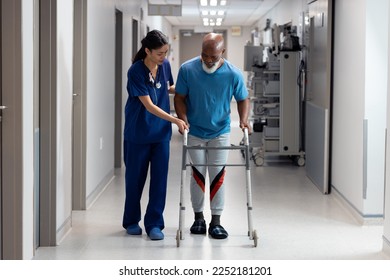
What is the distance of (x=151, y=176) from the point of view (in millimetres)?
5484

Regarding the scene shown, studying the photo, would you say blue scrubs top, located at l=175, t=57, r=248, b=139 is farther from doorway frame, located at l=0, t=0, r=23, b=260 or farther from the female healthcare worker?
doorway frame, located at l=0, t=0, r=23, b=260

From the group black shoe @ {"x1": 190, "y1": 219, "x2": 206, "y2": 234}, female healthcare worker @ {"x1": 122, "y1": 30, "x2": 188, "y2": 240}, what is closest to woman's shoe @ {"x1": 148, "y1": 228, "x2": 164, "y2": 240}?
female healthcare worker @ {"x1": 122, "y1": 30, "x2": 188, "y2": 240}

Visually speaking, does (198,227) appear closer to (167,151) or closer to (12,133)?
(167,151)

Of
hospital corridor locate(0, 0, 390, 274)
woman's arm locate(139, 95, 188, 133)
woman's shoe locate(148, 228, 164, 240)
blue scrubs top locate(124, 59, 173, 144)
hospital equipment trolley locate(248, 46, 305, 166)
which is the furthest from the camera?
hospital equipment trolley locate(248, 46, 305, 166)

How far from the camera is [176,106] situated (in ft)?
17.8

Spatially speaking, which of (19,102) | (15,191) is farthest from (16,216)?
(19,102)

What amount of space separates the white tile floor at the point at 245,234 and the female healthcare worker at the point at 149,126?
0.22 meters

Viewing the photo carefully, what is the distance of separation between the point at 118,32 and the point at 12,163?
4965 mm

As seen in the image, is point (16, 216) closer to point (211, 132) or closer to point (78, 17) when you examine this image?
point (211, 132)

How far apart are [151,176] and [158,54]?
0.87m

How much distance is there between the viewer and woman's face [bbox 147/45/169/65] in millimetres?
5230

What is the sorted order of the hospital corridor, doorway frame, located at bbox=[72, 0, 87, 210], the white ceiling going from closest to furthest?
the hospital corridor, doorway frame, located at bbox=[72, 0, 87, 210], the white ceiling

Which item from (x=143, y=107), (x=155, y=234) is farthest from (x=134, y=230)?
(x=143, y=107)

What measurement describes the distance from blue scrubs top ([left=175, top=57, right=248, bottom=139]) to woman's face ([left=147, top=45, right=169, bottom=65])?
0.16 m
